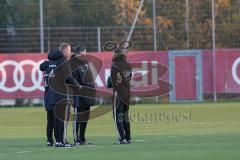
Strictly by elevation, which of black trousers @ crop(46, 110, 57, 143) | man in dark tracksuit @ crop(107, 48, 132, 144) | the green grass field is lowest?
the green grass field

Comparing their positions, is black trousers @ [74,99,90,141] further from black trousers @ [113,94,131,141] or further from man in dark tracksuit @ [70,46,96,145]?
black trousers @ [113,94,131,141]

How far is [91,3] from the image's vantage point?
3819 centimetres

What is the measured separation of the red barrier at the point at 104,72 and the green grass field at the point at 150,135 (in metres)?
3.10

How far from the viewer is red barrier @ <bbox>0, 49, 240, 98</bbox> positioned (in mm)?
36875

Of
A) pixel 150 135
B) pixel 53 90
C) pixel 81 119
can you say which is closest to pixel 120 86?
pixel 81 119

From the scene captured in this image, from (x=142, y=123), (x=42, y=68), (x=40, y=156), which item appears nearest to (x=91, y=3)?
(x=142, y=123)

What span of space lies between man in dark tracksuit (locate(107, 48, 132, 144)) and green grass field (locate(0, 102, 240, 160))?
0.37m

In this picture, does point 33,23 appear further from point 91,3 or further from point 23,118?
point 23,118

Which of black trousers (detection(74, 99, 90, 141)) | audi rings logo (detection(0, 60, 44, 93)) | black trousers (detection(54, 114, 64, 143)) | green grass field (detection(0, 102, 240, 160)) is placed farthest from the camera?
audi rings logo (detection(0, 60, 44, 93))

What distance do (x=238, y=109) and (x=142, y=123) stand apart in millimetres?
6777

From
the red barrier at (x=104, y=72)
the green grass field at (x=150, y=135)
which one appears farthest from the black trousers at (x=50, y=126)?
the red barrier at (x=104, y=72)

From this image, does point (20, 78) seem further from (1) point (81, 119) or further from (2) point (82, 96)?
(2) point (82, 96)

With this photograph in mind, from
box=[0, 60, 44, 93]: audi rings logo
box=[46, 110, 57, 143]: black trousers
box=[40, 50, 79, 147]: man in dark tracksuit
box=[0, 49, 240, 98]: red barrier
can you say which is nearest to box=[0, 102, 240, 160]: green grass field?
box=[46, 110, 57, 143]: black trousers

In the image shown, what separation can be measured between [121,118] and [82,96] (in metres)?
0.97
